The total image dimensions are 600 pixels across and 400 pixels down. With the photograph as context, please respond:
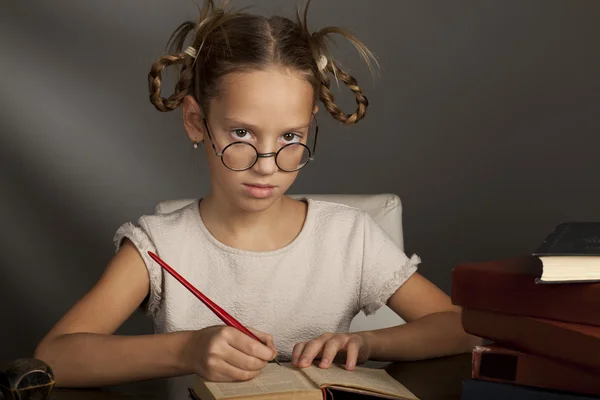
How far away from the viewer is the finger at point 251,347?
125 centimetres

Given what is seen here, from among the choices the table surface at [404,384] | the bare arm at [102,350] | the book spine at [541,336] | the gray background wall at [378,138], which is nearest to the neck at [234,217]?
the bare arm at [102,350]

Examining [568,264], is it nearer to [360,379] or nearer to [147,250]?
[360,379]

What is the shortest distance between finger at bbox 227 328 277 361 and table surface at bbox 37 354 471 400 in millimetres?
93

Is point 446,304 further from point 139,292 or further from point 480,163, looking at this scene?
point 480,163

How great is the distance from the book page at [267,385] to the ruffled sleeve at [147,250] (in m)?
0.47

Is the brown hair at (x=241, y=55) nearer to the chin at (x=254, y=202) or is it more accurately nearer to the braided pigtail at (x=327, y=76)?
the braided pigtail at (x=327, y=76)

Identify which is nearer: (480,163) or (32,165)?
(32,165)

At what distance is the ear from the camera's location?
170 cm

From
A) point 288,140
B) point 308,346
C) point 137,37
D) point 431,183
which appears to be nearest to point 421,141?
point 431,183

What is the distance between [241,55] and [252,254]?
369mm

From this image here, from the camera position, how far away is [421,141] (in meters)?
2.95

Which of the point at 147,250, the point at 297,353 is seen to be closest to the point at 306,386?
the point at 297,353

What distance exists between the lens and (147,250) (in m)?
1.69

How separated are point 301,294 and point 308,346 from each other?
0.49m
